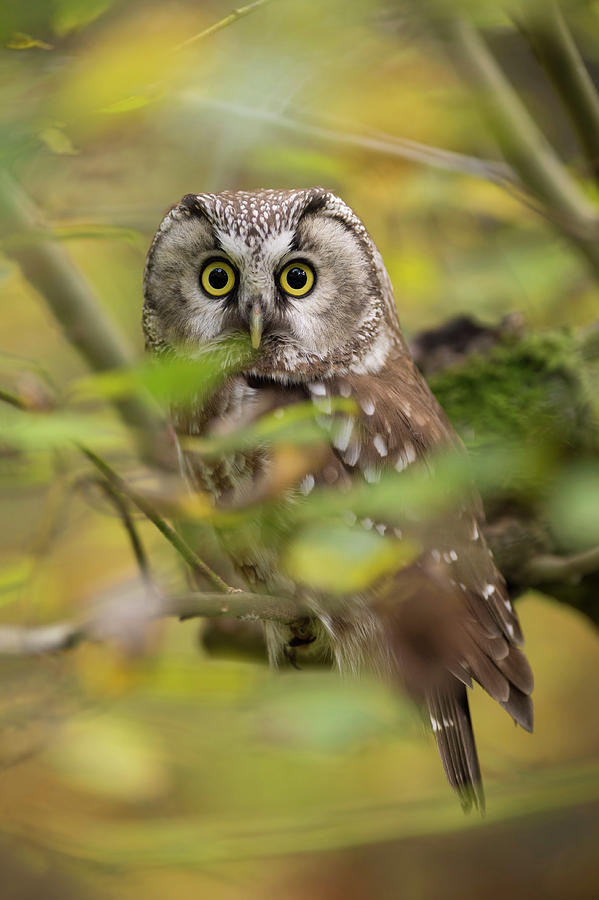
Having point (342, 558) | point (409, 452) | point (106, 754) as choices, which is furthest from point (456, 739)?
point (342, 558)

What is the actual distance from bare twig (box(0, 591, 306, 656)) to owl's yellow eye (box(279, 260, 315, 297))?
0.82 meters

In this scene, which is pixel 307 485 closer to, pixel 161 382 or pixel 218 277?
pixel 218 277

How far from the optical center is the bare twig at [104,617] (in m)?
1.17

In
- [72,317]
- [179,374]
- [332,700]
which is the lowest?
[332,700]

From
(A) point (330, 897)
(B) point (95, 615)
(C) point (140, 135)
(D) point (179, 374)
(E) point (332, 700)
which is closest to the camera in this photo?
(D) point (179, 374)

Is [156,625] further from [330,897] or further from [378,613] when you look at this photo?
[330,897]

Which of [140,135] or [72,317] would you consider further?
[140,135]

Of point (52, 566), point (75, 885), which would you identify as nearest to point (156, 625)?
point (52, 566)

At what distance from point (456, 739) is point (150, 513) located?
1.21 meters

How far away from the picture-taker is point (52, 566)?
88.0 inches

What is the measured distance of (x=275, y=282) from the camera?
2002mm

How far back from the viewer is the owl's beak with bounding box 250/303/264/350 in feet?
6.29

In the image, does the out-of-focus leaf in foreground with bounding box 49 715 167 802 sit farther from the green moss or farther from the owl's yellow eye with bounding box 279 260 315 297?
the green moss

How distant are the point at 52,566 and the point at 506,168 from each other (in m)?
1.74
